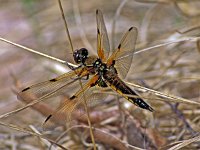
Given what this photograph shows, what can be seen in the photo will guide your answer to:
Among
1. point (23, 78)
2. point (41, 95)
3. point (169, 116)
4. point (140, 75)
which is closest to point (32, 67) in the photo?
point (23, 78)

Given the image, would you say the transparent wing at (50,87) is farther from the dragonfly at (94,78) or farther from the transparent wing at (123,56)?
the transparent wing at (123,56)

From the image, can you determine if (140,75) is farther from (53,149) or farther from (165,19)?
(165,19)

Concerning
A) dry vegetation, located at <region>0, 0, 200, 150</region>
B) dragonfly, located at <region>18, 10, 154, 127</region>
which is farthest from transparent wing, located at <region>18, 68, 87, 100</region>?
dry vegetation, located at <region>0, 0, 200, 150</region>

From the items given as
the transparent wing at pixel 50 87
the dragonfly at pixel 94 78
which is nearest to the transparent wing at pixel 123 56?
the dragonfly at pixel 94 78

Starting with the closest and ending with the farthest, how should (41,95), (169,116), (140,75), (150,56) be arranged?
(41,95)
(169,116)
(140,75)
(150,56)

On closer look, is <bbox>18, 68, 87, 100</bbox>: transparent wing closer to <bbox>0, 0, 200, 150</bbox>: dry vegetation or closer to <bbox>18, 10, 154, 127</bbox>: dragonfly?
<bbox>18, 10, 154, 127</bbox>: dragonfly

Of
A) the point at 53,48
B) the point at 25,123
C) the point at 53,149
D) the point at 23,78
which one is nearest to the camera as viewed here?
the point at 53,149
